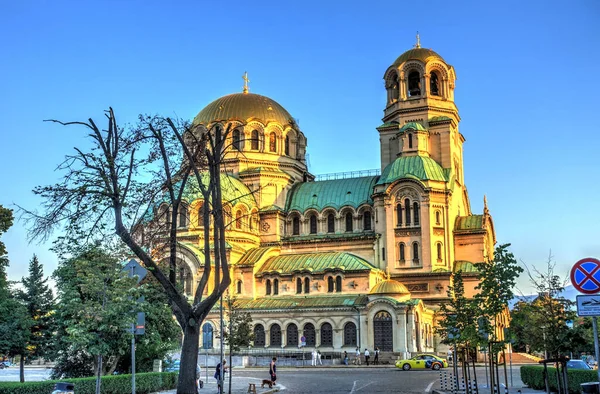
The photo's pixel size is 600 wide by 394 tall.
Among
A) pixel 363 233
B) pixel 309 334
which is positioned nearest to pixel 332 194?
pixel 363 233

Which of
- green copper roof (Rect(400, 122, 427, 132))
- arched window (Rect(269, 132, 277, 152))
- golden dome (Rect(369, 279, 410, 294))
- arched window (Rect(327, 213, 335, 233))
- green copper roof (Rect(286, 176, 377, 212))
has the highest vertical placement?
arched window (Rect(269, 132, 277, 152))

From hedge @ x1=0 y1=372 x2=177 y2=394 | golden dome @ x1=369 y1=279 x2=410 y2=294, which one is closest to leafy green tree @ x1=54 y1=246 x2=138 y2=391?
hedge @ x1=0 y1=372 x2=177 y2=394

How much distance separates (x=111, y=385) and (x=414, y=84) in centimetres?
5222

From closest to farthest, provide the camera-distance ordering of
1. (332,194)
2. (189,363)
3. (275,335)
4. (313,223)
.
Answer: (189,363), (275,335), (313,223), (332,194)

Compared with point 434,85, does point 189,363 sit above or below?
below

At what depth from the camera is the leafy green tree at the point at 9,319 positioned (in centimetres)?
3591

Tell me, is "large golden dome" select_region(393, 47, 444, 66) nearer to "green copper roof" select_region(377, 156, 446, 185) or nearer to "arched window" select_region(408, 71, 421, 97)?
"arched window" select_region(408, 71, 421, 97)

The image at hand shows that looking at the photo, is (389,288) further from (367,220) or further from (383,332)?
(367,220)

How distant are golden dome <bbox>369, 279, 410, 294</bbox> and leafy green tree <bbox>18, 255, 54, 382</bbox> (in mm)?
28920

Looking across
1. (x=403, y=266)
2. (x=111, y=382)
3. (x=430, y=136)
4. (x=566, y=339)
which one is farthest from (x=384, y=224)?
(x=566, y=339)

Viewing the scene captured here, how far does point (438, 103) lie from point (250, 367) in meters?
31.7

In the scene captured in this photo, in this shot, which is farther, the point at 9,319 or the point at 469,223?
the point at 469,223

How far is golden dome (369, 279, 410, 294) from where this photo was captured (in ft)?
200

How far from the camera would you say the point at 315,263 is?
2665 inches
